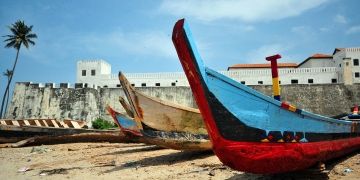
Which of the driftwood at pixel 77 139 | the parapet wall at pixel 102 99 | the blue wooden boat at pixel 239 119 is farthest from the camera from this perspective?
the parapet wall at pixel 102 99

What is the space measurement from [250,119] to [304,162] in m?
1.07

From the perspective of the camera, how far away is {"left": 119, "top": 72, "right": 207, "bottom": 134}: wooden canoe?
7578mm

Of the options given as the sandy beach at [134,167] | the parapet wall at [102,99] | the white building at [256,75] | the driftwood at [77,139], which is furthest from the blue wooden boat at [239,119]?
the white building at [256,75]

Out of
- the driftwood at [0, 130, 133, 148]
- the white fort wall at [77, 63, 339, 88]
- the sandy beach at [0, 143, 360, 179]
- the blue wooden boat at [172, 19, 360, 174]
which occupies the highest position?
the white fort wall at [77, 63, 339, 88]

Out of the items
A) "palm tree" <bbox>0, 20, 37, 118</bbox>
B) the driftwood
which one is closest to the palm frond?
"palm tree" <bbox>0, 20, 37, 118</bbox>

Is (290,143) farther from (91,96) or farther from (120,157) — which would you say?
(91,96)

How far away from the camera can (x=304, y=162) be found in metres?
4.15

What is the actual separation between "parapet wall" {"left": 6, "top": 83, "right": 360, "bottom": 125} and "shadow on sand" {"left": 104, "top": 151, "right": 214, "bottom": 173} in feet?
60.2

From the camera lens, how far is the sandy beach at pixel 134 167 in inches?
212

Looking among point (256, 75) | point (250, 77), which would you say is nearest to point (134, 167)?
point (250, 77)

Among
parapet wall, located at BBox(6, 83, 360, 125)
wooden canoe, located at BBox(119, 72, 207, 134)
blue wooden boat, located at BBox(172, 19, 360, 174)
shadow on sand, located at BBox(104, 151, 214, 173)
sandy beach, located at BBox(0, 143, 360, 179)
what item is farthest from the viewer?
parapet wall, located at BBox(6, 83, 360, 125)

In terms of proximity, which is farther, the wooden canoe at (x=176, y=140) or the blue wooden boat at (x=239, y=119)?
the wooden canoe at (x=176, y=140)

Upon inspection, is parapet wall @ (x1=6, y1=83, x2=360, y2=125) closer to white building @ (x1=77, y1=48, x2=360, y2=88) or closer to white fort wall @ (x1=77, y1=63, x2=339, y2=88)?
white building @ (x1=77, y1=48, x2=360, y2=88)

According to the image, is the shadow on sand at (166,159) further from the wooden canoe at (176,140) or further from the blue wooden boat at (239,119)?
the blue wooden boat at (239,119)
